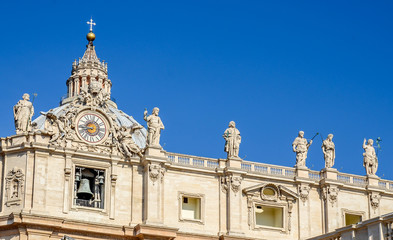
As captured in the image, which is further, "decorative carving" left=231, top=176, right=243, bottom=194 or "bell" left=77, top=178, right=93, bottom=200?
"decorative carving" left=231, top=176, right=243, bottom=194

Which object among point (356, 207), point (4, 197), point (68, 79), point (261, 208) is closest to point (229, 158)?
point (261, 208)

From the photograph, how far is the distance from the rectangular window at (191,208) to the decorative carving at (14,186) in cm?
1046

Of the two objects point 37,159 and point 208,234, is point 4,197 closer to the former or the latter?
point 37,159

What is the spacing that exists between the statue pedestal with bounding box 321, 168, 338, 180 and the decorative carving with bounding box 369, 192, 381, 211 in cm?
292

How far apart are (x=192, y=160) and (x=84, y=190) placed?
7.71m

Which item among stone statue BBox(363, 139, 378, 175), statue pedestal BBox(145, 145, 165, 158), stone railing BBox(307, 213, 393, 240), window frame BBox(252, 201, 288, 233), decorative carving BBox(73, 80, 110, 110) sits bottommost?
stone railing BBox(307, 213, 393, 240)

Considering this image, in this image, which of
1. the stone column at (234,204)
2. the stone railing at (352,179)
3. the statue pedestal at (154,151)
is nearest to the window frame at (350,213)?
the stone railing at (352,179)

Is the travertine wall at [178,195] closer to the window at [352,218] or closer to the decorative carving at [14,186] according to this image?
the decorative carving at [14,186]

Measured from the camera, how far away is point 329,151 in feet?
247

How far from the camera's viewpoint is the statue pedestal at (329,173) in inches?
2921

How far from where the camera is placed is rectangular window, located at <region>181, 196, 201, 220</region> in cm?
7100

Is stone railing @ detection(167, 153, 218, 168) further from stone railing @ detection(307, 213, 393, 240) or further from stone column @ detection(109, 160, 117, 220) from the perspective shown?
stone railing @ detection(307, 213, 393, 240)

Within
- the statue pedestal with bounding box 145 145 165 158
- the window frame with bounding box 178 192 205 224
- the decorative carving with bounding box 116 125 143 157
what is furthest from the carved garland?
the decorative carving with bounding box 116 125 143 157

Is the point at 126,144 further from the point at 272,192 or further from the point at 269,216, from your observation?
the point at 269,216
